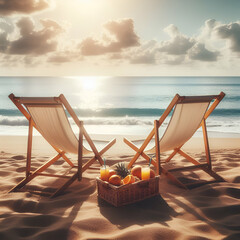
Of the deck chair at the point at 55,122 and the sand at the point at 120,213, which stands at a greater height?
the deck chair at the point at 55,122

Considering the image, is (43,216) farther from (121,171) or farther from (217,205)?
(217,205)

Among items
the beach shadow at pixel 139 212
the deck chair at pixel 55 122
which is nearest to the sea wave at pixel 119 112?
the deck chair at pixel 55 122

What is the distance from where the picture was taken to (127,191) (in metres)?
2.63

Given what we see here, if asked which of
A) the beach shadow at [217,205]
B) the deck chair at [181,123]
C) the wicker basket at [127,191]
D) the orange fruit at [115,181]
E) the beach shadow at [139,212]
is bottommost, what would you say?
the beach shadow at [139,212]

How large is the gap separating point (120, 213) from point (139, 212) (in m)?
0.17

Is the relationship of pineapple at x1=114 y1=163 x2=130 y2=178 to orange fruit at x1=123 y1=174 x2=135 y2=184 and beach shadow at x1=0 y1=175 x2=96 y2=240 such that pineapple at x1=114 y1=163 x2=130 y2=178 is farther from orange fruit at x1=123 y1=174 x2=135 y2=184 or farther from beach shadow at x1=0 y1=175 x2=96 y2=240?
beach shadow at x1=0 y1=175 x2=96 y2=240

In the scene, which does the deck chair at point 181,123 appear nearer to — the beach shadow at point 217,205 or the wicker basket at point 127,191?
the beach shadow at point 217,205

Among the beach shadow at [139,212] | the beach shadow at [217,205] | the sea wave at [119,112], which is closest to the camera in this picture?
the beach shadow at [217,205]

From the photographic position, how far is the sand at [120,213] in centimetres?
204

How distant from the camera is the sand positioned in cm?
204

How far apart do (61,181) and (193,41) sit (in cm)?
5467

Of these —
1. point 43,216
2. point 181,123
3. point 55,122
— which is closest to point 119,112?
point 181,123

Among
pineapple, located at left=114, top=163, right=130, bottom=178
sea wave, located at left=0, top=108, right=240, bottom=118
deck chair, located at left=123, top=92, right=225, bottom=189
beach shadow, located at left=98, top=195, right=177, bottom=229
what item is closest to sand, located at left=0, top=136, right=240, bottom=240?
beach shadow, located at left=98, top=195, right=177, bottom=229

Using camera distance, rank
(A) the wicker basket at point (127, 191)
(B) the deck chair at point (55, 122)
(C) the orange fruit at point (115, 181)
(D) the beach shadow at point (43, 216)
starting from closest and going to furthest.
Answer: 1. (D) the beach shadow at point (43, 216)
2. (A) the wicker basket at point (127, 191)
3. (C) the orange fruit at point (115, 181)
4. (B) the deck chair at point (55, 122)
